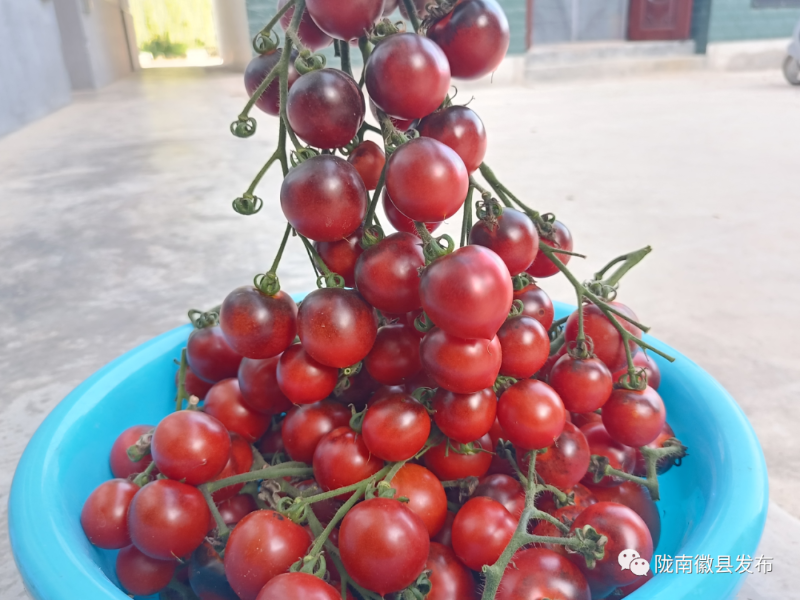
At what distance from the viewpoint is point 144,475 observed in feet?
1.76

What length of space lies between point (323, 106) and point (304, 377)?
199 millimetres

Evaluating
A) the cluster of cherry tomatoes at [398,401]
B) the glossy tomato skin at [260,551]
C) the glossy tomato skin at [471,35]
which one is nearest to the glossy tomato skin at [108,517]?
the cluster of cherry tomatoes at [398,401]

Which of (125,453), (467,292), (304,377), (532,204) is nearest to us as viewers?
(467,292)

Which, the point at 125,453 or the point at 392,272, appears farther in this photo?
the point at 125,453

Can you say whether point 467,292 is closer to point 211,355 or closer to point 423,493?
point 423,493

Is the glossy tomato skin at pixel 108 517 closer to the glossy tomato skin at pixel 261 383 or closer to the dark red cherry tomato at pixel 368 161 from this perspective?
the glossy tomato skin at pixel 261 383

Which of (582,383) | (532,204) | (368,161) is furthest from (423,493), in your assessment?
(532,204)

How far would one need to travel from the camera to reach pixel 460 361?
0.44 meters

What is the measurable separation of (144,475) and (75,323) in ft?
3.71

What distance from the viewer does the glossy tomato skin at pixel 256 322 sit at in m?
0.51

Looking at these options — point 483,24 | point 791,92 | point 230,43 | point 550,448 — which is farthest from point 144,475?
point 230,43

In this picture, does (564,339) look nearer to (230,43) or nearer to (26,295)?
(26,295)

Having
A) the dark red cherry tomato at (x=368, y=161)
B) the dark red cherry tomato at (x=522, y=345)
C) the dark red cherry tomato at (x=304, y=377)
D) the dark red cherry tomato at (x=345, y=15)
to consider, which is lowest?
the dark red cherry tomato at (x=304, y=377)

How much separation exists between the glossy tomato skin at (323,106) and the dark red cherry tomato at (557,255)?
22cm
